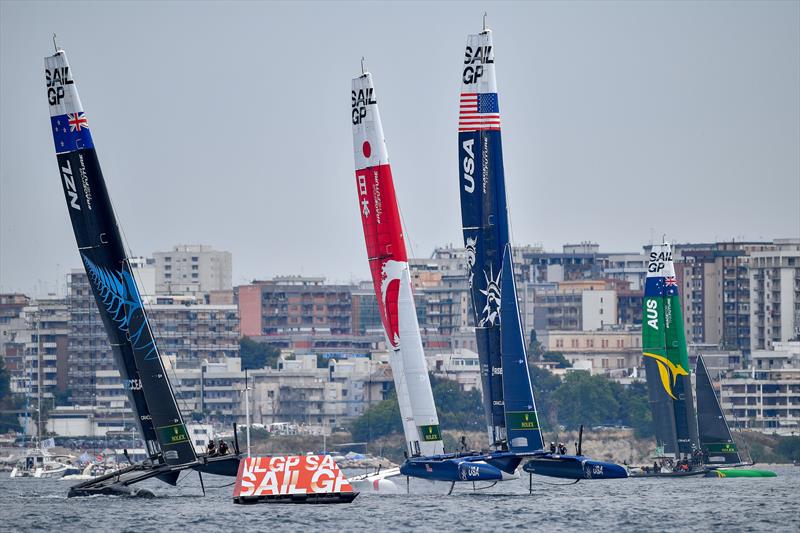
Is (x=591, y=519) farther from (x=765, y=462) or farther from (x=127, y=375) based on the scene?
(x=765, y=462)

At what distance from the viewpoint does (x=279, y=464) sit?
53.2 metres

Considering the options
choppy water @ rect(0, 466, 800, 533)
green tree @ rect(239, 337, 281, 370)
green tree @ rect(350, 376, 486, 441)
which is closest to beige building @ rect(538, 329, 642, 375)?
green tree @ rect(239, 337, 281, 370)

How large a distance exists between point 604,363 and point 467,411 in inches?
1512

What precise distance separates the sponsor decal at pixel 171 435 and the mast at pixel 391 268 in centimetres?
647

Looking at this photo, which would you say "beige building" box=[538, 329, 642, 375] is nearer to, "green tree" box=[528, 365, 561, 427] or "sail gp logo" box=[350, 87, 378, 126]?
"green tree" box=[528, 365, 561, 427]

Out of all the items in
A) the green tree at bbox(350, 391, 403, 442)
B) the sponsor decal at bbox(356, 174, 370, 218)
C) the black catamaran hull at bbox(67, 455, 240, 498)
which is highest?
the sponsor decal at bbox(356, 174, 370, 218)

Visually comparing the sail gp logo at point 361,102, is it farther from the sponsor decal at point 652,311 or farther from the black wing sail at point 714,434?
the black wing sail at point 714,434

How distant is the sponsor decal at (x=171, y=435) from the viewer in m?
56.0

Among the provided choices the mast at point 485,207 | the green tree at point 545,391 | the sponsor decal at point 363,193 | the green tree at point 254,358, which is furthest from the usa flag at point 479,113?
the green tree at point 254,358

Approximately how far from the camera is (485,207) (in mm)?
59500

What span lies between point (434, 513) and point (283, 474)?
4.00 meters

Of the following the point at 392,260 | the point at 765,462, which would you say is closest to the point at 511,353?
the point at 392,260

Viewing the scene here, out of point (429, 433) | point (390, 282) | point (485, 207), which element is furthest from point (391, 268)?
point (429, 433)

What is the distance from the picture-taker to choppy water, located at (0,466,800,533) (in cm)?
4959
